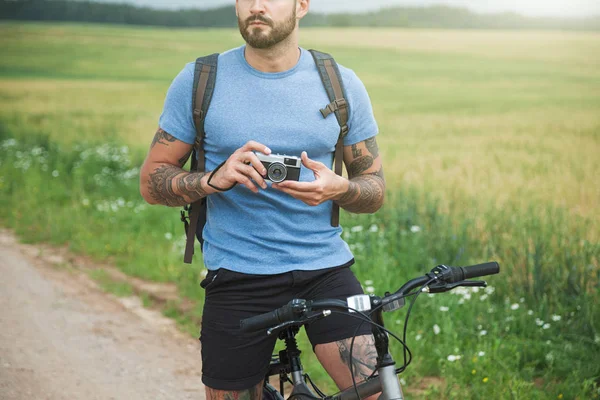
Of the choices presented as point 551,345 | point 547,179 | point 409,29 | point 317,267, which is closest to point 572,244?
point 551,345

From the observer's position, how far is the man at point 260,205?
2818 millimetres

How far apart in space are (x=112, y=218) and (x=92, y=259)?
95 centimetres

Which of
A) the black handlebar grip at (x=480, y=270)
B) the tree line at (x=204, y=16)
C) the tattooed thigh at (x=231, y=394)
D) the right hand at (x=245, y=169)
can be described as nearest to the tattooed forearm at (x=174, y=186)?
the right hand at (x=245, y=169)

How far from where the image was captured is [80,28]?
46.6 feet

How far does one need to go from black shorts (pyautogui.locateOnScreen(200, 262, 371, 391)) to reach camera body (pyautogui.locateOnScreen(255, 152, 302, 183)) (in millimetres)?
476

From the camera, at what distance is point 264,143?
285 centimetres

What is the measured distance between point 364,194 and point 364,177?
5.3 inches

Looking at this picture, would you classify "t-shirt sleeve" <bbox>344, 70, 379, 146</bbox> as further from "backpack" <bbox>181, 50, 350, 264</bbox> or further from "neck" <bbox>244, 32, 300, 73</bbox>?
"neck" <bbox>244, 32, 300, 73</bbox>

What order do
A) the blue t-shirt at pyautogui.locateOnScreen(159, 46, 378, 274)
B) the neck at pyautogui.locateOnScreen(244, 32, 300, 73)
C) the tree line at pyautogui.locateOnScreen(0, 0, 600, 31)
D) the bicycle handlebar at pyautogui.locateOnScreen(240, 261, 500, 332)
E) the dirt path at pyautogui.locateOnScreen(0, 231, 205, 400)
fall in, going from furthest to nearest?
the tree line at pyautogui.locateOnScreen(0, 0, 600, 31), the dirt path at pyautogui.locateOnScreen(0, 231, 205, 400), the neck at pyautogui.locateOnScreen(244, 32, 300, 73), the blue t-shirt at pyautogui.locateOnScreen(159, 46, 378, 274), the bicycle handlebar at pyautogui.locateOnScreen(240, 261, 500, 332)

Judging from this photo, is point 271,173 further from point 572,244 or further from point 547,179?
point 547,179

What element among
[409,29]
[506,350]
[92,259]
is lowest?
[92,259]

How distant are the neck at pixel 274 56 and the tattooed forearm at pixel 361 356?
1.12 m

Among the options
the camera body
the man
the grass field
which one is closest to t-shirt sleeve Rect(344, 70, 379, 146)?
the man

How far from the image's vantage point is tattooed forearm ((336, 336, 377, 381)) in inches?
107
